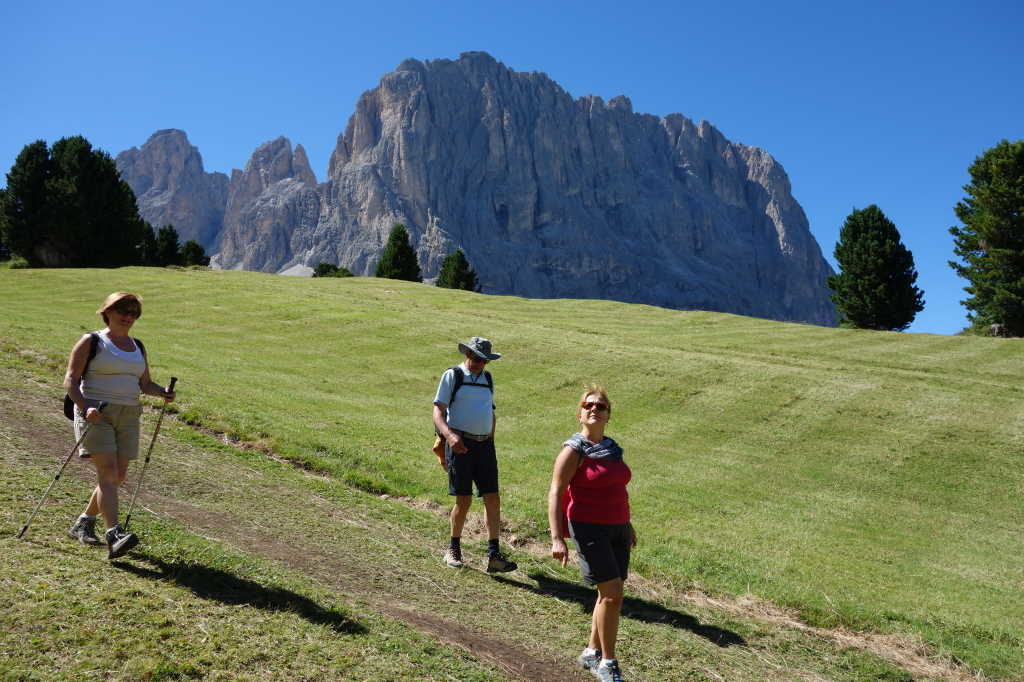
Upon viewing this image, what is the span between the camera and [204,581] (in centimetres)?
682

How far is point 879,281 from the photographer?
2454 inches

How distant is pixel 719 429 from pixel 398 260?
Result: 266ft

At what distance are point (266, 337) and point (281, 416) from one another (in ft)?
55.9

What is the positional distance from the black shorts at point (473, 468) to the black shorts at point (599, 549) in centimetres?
278

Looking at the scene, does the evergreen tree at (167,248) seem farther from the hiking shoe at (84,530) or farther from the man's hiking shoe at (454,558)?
the man's hiking shoe at (454,558)

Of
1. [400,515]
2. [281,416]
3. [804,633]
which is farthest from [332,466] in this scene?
[804,633]

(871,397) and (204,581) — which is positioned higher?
(871,397)

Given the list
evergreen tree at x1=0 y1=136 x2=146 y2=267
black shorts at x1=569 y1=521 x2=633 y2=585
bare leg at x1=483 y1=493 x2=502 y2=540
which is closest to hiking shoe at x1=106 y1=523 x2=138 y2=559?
bare leg at x1=483 y1=493 x2=502 y2=540

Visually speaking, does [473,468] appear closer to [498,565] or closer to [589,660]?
[498,565]

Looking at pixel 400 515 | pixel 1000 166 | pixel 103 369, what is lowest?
pixel 400 515

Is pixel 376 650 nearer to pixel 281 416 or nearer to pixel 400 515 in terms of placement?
pixel 400 515

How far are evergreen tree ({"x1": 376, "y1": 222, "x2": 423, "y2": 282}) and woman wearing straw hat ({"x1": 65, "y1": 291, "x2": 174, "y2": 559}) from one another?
8927cm

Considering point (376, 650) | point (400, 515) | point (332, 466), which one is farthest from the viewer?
point (332, 466)

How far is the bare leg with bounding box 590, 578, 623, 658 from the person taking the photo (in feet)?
20.2
